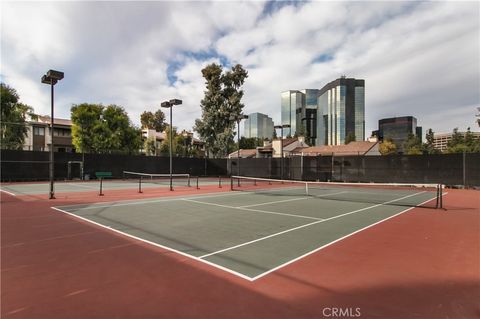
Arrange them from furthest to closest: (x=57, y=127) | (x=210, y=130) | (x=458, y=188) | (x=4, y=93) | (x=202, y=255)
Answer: (x=57, y=127)
(x=210, y=130)
(x=4, y=93)
(x=458, y=188)
(x=202, y=255)

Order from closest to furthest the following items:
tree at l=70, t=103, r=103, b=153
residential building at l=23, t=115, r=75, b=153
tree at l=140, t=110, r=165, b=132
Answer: tree at l=70, t=103, r=103, b=153 < residential building at l=23, t=115, r=75, b=153 < tree at l=140, t=110, r=165, b=132

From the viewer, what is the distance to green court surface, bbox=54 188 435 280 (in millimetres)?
5336

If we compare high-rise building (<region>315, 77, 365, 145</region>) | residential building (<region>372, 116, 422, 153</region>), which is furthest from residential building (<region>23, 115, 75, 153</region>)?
residential building (<region>372, 116, 422, 153</region>)

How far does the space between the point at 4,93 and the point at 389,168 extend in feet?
133

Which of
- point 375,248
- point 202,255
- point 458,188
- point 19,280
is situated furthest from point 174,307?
point 458,188

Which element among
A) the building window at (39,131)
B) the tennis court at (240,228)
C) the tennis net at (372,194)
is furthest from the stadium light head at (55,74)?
the building window at (39,131)

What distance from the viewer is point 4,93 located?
109 feet

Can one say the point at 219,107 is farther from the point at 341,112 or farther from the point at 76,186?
the point at 341,112

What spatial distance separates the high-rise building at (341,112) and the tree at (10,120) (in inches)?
3117

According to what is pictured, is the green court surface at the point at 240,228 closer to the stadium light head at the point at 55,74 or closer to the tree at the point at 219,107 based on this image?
the stadium light head at the point at 55,74

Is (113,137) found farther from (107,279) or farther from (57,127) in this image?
(107,279)

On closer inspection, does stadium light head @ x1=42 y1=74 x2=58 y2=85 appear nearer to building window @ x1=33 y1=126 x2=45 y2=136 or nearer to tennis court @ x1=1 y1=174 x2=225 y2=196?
tennis court @ x1=1 y1=174 x2=225 y2=196

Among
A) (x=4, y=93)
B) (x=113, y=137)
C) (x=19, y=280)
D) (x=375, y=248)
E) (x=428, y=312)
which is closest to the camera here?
(x=428, y=312)

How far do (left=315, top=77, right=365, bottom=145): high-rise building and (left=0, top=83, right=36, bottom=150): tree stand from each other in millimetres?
79177
